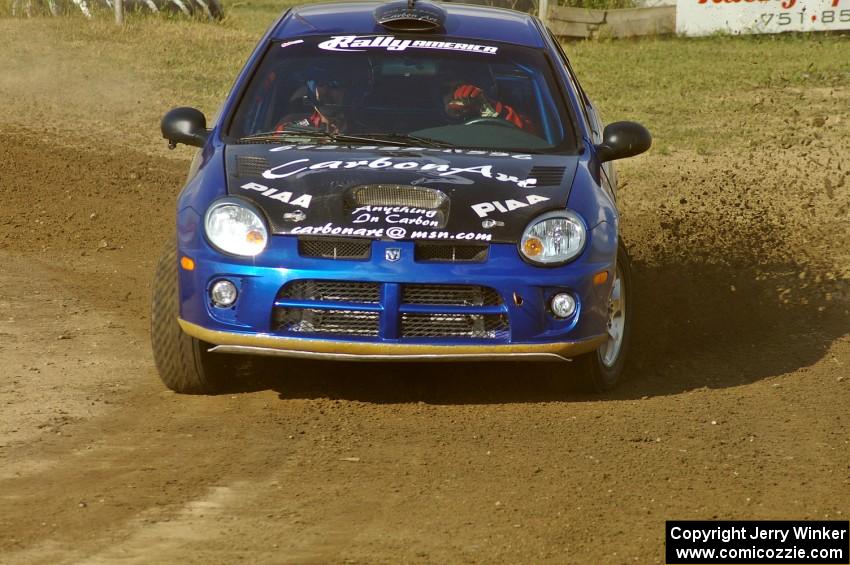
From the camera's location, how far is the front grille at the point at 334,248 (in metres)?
5.78

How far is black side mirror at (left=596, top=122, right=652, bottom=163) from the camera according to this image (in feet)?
22.0

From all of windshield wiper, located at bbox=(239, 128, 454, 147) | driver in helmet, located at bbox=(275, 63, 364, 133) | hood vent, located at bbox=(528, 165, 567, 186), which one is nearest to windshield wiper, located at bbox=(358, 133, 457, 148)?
windshield wiper, located at bbox=(239, 128, 454, 147)

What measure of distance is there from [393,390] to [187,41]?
556 inches

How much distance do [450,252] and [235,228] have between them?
86cm

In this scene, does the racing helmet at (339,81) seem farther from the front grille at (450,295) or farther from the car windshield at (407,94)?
the front grille at (450,295)

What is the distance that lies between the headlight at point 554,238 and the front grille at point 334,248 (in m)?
0.62

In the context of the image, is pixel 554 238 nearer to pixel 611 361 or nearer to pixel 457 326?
pixel 457 326

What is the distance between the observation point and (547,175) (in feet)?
20.5

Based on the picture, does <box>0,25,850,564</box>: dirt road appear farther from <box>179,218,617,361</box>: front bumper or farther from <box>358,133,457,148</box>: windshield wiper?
<box>358,133,457,148</box>: windshield wiper

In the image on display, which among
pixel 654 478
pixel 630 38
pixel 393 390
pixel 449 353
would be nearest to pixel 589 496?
pixel 654 478

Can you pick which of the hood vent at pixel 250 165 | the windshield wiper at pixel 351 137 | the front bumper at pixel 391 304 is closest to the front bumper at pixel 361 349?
the front bumper at pixel 391 304

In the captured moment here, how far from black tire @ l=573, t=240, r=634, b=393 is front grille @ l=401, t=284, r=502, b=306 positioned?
0.64 meters

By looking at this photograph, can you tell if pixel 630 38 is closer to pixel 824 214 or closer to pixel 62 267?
pixel 824 214

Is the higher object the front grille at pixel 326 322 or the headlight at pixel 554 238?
the headlight at pixel 554 238
